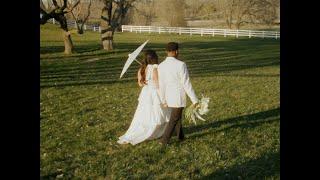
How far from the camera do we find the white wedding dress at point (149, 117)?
962 centimetres

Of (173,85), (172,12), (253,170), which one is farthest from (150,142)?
(172,12)

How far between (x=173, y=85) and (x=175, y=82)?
0.07 m

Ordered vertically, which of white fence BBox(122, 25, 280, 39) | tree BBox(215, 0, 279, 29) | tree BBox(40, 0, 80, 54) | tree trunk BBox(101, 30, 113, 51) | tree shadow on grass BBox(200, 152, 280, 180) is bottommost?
tree shadow on grass BBox(200, 152, 280, 180)

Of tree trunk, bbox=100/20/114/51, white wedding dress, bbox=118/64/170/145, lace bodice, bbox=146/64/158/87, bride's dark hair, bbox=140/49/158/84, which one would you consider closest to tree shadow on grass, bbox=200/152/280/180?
white wedding dress, bbox=118/64/170/145

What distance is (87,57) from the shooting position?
30.0 metres

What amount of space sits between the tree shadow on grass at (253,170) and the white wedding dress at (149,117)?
2198 mm

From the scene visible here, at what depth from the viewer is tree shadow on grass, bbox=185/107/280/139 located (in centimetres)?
1051

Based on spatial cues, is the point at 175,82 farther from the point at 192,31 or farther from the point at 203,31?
the point at 192,31

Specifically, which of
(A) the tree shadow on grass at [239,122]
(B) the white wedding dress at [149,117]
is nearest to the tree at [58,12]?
(A) the tree shadow on grass at [239,122]

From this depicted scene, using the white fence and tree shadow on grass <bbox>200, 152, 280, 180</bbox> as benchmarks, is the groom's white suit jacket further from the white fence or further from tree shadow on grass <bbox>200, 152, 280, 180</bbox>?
the white fence

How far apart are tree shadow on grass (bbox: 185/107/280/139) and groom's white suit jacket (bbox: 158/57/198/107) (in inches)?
47.4

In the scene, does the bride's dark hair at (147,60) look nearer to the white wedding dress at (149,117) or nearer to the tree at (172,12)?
the white wedding dress at (149,117)
